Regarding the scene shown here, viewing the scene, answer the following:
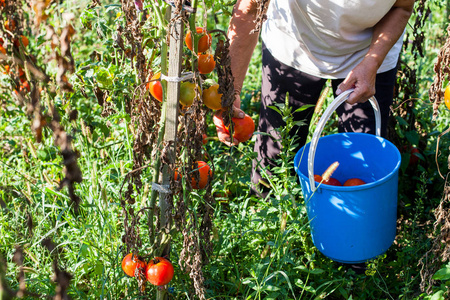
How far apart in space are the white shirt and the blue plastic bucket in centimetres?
32

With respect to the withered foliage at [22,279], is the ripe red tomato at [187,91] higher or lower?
higher

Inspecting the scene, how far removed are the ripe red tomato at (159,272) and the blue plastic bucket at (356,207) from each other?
21.6 inches

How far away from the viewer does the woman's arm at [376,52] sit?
1763mm

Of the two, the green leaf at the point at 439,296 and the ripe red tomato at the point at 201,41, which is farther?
the green leaf at the point at 439,296

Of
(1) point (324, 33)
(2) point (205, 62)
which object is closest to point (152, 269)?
(2) point (205, 62)

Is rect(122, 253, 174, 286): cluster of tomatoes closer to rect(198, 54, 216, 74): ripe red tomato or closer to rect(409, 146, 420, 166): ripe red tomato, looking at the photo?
rect(198, 54, 216, 74): ripe red tomato

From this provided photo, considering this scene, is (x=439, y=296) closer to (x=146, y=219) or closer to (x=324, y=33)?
(x=324, y=33)

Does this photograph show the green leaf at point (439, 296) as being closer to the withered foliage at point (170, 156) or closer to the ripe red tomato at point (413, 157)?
the withered foliage at point (170, 156)

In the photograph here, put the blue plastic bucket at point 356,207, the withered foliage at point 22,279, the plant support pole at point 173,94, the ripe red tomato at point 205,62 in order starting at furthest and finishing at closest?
the blue plastic bucket at point 356,207 → the ripe red tomato at point 205,62 → the plant support pole at point 173,94 → the withered foliage at point 22,279

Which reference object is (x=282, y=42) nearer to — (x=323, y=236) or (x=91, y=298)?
(x=323, y=236)

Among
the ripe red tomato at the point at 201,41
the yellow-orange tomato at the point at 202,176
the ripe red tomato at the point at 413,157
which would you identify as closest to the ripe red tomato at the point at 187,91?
the ripe red tomato at the point at 201,41

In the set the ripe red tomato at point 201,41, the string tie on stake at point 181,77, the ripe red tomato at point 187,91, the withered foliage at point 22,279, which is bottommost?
the withered foliage at point 22,279

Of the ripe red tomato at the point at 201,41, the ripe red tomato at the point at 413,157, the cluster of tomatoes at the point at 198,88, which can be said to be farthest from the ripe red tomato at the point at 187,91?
the ripe red tomato at the point at 413,157

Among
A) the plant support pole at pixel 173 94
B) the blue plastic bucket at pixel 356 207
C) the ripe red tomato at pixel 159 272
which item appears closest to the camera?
the plant support pole at pixel 173 94
